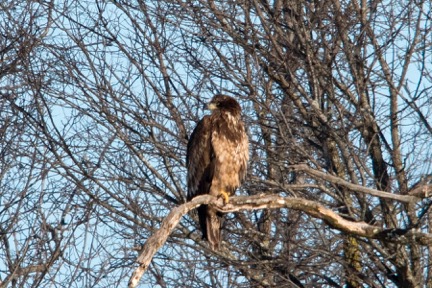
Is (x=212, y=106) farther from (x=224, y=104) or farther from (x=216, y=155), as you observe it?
(x=216, y=155)

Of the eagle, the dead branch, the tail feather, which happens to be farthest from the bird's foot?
the dead branch

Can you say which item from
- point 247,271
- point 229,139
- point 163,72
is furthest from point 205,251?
point 163,72

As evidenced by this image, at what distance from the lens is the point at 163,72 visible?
8828mm

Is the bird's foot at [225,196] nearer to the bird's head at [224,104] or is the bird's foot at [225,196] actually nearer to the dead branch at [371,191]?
the bird's head at [224,104]

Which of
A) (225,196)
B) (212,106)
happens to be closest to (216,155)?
(212,106)

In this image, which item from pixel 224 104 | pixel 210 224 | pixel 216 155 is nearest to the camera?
pixel 210 224

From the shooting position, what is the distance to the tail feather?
816 cm

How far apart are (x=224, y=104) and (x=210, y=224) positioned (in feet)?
3.40

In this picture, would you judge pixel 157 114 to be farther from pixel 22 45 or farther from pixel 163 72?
pixel 22 45

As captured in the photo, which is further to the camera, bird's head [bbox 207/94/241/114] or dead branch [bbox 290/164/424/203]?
bird's head [bbox 207/94/241/114]

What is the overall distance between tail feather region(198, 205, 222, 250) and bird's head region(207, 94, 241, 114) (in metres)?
0.87

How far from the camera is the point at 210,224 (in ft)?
26.9

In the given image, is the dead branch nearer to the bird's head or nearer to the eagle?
the eagle

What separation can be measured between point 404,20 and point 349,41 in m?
0.51
